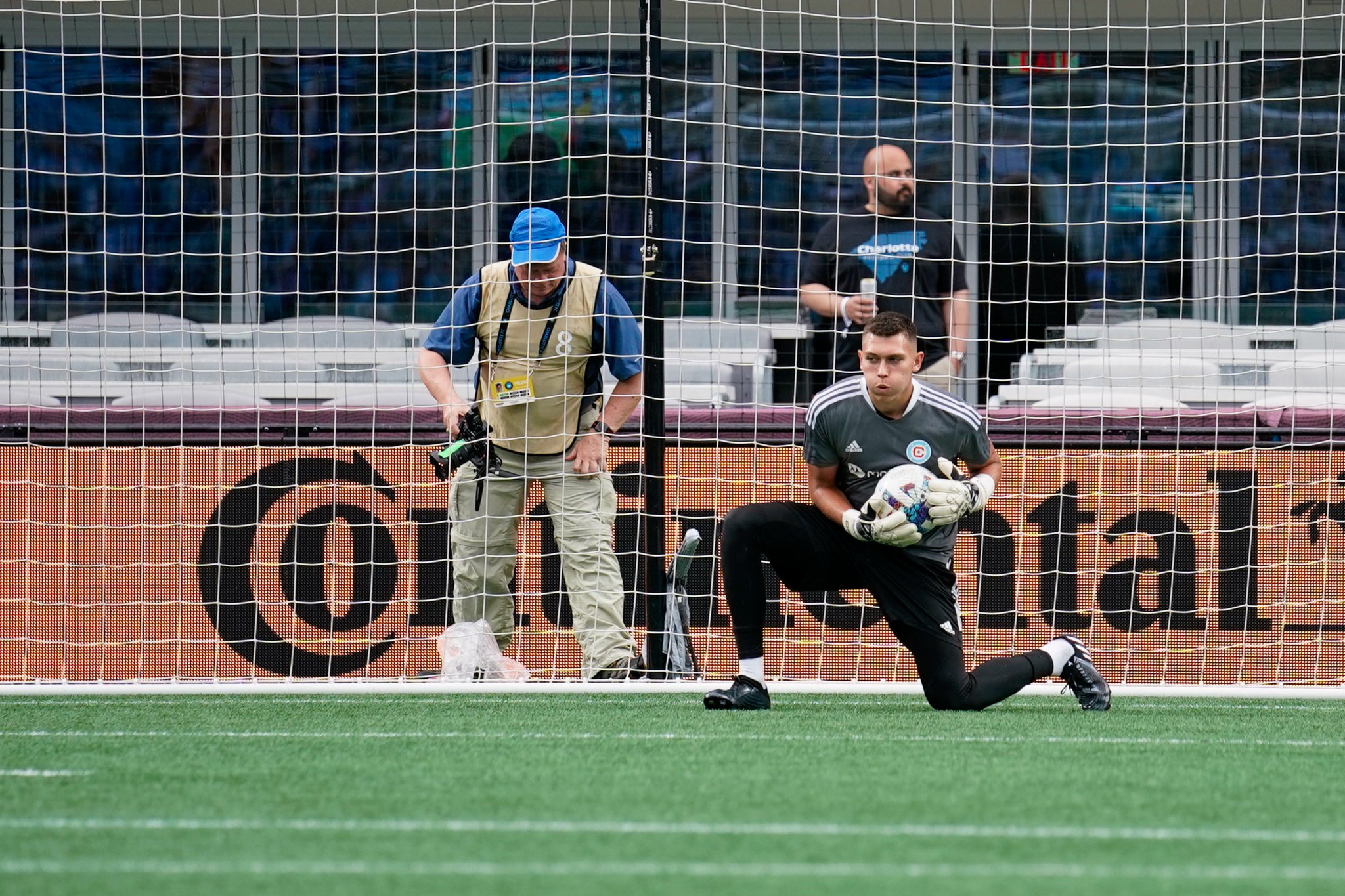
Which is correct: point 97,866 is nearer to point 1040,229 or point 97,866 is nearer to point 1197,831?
point 1197,831

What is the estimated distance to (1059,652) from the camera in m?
6.28

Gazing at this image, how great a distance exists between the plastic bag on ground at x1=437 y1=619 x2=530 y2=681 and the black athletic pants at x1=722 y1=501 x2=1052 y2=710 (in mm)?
1502

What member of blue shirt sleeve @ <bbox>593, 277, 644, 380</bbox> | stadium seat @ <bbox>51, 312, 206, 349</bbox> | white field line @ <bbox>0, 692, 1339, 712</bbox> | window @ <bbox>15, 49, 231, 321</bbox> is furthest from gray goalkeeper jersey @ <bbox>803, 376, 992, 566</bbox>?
window @ <bbox>15, 49, 231, 321</bbox>

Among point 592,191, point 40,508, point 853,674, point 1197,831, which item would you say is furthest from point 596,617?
point 592,191

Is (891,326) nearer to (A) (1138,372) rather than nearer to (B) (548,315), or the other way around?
(B) (548,315)

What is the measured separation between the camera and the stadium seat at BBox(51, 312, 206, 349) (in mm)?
10109

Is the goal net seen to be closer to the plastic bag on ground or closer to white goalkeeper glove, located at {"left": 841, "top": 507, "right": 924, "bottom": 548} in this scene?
the plastic bag on ground

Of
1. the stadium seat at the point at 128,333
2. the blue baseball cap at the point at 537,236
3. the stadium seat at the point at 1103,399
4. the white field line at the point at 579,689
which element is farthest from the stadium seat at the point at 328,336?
the stadium seat at the point at 1103,399

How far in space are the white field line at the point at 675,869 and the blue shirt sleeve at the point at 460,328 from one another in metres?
4.25

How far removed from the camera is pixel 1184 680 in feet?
26.2

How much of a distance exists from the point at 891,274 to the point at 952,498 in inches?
105

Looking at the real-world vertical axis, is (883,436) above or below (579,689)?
above

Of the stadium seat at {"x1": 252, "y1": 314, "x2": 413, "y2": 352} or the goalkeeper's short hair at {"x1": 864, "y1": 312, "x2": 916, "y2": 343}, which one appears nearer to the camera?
the goalkeeper's short hair at {"x1": 864, "y1": 312, "x2": 916, "y2": 343}

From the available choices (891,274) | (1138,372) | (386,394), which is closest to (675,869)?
(891,274)
